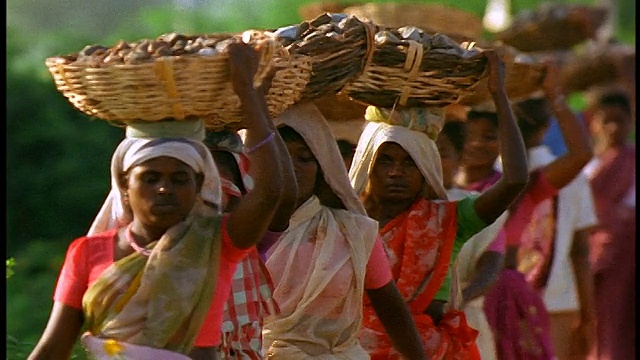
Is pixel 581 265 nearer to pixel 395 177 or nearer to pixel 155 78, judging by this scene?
pixel 395 177

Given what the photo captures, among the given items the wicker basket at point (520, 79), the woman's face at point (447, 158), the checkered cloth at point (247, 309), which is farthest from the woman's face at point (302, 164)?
the woman's face at point (447, 158)

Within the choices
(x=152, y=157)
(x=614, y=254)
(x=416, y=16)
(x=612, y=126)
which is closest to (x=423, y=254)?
(x=152, y=157)

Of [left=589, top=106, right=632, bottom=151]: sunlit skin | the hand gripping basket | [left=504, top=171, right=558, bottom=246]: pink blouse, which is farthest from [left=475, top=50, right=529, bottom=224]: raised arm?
[left=589, top=106, right=632, bottom=151]: sunlit skin

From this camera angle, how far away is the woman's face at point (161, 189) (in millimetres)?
5660

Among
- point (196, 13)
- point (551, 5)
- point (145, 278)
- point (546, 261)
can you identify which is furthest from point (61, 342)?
point (196, 13)

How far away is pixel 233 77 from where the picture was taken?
219 inches

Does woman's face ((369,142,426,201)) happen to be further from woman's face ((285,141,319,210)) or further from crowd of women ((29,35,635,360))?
woman's face ((285,141,319,210))

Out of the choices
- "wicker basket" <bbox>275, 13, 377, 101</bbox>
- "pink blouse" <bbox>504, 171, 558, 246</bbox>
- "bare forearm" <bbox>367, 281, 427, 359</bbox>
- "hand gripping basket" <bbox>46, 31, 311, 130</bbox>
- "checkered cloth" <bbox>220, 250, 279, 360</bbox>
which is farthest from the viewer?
"pink blouse" <bbox>504, 171, 558, 246</bbox>

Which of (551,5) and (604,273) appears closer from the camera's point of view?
(604,273)

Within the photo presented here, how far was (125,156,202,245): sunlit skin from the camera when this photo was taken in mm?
5660

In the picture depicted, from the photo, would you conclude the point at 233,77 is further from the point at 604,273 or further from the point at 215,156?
the point at 604,273

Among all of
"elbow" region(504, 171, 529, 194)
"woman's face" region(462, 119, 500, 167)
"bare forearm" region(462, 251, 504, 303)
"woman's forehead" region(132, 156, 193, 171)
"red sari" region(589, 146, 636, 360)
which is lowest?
"red sari" region(589, 146, 636, 360)

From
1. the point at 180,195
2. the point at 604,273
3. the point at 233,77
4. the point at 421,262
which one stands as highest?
the point at 233,77

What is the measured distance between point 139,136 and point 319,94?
39.4 inches
